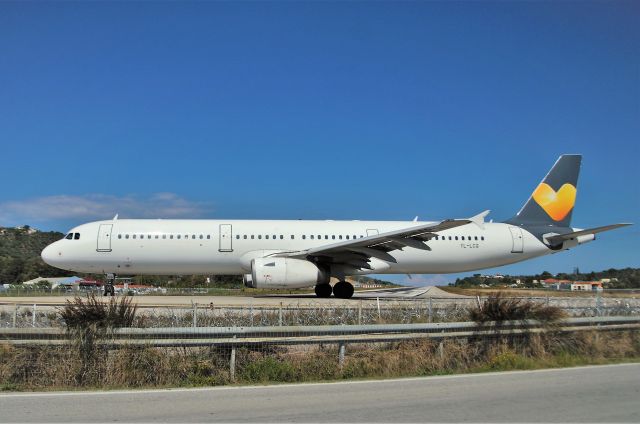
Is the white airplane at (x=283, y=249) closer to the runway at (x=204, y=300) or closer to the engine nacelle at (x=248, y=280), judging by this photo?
the engine nacelle at (x=248, y=280)

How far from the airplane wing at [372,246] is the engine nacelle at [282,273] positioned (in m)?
0.77

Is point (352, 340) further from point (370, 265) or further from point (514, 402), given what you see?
point (370, 265)

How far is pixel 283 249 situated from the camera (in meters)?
25.1

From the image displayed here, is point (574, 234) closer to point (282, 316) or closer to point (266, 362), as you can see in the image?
point (282, 316)

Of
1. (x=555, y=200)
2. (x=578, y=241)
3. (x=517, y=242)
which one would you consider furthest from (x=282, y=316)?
(x=555, y=200)

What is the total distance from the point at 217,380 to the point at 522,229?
76.4ft

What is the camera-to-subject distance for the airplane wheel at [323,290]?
24672 mm

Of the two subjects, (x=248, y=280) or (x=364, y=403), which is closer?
(x=364, y=403)

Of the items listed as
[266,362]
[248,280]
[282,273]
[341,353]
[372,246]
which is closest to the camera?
[266,362]

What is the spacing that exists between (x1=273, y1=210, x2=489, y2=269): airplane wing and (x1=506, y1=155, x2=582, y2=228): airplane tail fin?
Answer: 8.75 m

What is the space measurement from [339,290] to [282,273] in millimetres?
3521

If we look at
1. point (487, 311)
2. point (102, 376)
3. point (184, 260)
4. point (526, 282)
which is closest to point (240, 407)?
point (102, 376)

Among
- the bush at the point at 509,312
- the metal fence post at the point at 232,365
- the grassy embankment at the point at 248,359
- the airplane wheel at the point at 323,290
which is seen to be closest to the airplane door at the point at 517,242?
the airplane wheel at the point at 323,290

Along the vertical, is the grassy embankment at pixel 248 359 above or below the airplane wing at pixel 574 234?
below
